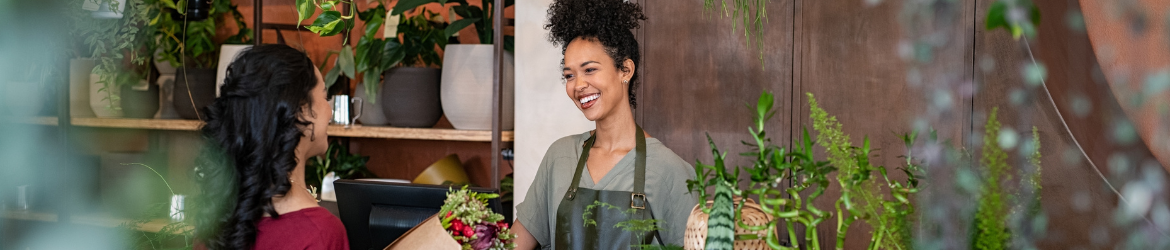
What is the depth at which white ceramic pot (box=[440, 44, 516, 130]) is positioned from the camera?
7.04 ft

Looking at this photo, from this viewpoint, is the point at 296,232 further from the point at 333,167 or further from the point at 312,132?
the point at 333,167

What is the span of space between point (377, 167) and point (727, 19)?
1.67 m

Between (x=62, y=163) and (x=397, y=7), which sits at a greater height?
(x=397, y=7)

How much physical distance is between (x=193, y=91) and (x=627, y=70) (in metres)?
1.81

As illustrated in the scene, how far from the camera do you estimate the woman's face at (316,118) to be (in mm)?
1027

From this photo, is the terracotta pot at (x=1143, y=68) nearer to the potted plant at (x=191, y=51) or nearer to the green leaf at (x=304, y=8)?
the green leaf at (x=304, y=8)

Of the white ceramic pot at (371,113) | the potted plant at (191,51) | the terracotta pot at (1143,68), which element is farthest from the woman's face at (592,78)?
the potted plant at (191,51)

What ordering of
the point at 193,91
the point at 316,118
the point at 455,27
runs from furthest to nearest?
the point at 193,91 → the point at 455,27 → the point at 316,118

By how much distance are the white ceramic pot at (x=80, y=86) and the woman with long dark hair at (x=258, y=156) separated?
208 millimetres

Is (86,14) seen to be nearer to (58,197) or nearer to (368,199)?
(58,197)

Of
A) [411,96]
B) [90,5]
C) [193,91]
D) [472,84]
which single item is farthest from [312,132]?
[193,91]

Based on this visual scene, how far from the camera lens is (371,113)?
7.85 ft

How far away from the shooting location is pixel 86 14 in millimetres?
607

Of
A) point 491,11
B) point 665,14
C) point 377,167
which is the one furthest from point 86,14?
point 377,167
